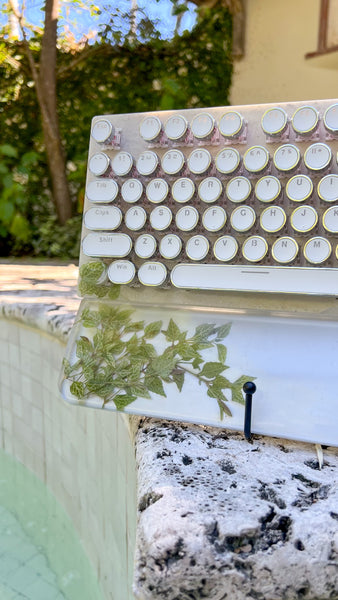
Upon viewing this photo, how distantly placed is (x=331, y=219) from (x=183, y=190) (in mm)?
157

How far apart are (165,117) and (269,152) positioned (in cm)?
13

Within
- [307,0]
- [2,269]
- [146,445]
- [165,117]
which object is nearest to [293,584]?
[146,445]

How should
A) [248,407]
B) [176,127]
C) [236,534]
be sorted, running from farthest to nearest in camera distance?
A: [176,127] < [248,407] < [236,534]

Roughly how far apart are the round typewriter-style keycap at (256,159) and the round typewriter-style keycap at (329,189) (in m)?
0.06

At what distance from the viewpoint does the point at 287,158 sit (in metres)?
0.53

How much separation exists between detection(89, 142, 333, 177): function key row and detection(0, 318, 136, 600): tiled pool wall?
293 millimetres

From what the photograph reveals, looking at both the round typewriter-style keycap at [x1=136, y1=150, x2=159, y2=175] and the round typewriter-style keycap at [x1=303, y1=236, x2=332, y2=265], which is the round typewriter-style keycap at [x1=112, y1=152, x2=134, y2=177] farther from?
the round typewriter-style keycap at [x1=303, y1=236, x2=332, y2=265]

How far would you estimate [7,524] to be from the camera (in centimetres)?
111

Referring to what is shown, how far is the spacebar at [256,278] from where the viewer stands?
519 mm

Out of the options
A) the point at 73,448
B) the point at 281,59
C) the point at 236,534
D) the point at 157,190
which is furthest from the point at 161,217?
the point at 281,59

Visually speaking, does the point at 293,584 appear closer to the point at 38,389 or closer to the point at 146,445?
the point at 146,445

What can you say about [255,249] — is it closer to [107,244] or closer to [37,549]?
[107,244]

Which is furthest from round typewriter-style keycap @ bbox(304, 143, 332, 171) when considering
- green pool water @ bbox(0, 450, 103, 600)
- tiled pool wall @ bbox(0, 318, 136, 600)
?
green pool water @ bbox(0, 450, 103, 600)

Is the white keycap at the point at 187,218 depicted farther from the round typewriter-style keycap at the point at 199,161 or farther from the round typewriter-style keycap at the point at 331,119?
the round typewriter-style keycap at the point at 331,119
